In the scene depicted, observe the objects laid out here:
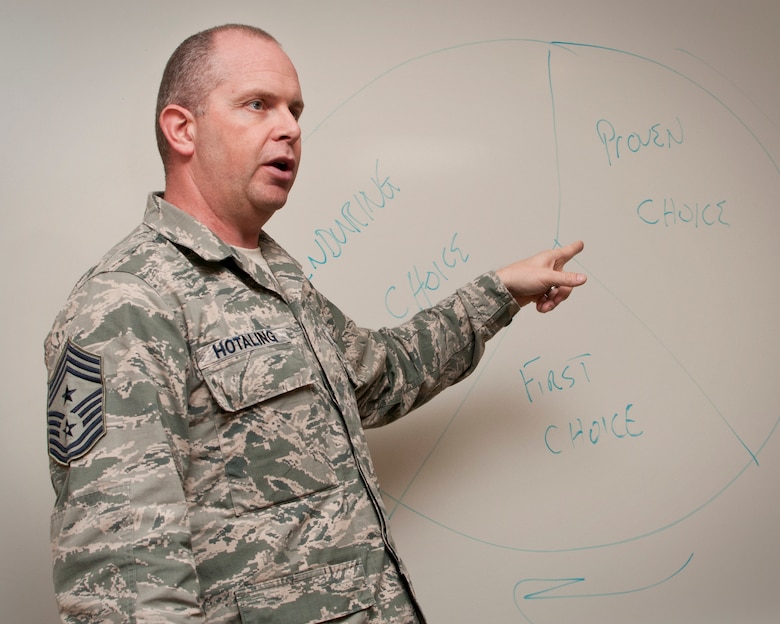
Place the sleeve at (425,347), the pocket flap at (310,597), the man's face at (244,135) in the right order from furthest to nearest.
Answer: the sleeve at (425,347) → the man's face at (244,135) → the pocket flap at (310,597)

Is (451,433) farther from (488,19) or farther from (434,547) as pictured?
(488,19)

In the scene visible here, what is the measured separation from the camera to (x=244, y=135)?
2.95 feet

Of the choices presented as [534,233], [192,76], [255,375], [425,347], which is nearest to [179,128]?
[192,76]

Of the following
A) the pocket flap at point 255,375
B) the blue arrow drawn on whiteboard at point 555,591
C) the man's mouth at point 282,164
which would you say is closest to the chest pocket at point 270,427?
the pocket flap at point 255,375

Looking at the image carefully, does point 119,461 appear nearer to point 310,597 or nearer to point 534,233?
point 310,597

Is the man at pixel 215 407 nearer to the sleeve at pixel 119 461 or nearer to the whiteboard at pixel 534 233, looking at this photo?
the sleeve at pixel 119 461

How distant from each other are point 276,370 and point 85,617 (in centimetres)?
29

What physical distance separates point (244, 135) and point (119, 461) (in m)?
0.40

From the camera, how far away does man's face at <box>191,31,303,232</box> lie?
A: 0.90 m

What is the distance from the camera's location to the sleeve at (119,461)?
66cm

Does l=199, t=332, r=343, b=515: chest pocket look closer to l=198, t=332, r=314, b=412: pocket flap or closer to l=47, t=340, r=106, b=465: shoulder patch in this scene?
l=198, t=332, r=314, b=412: pocket flap

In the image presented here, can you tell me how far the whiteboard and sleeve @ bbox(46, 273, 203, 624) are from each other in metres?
0.45

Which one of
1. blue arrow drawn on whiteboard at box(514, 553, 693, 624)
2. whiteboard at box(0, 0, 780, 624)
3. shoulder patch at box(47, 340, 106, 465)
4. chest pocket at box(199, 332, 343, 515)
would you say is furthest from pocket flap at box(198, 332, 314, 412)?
blue arrow drawn on whiteboard at box(514, 553, 693, 624)

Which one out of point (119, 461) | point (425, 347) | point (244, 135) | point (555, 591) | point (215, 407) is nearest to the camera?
point (119, 461)
